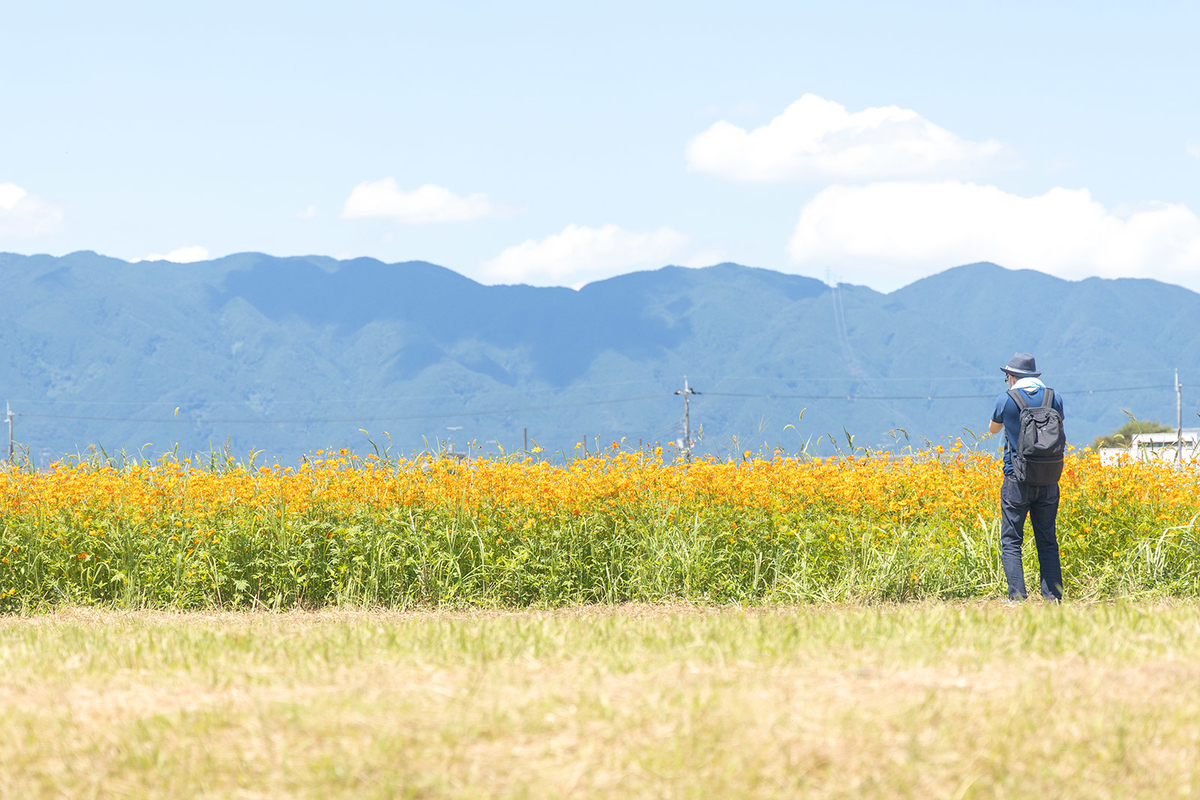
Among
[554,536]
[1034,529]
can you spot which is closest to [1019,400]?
[1034,529]

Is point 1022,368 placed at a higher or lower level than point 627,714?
higher

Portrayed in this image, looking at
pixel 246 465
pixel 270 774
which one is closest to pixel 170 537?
pixel 246 465

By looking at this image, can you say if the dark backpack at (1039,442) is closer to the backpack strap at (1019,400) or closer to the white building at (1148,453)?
the backpack strap at (1019,400)

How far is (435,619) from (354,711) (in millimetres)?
3508

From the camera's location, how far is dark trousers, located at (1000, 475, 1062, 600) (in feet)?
27.2

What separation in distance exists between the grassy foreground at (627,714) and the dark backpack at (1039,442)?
2.00 meters

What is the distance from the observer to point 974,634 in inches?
230

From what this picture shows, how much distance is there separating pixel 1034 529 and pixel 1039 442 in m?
0.81

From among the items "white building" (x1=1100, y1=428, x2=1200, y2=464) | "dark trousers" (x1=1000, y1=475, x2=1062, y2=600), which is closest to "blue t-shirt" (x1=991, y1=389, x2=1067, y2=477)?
"dark trousers" (x1=1000, y1=475, x2=1062, y2=600)

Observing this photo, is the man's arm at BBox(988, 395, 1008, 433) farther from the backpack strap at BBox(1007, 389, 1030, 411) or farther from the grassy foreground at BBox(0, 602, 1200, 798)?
the grassy foreground at BBox(0, 602, 1200, 798)

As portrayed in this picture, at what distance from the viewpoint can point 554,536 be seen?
895 centimetres

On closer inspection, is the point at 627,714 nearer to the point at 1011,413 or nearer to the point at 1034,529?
the point at 1011,413

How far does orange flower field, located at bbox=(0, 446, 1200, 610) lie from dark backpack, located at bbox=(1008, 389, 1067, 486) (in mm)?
1043

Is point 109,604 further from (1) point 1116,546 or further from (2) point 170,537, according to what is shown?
(1) point 1116,546
